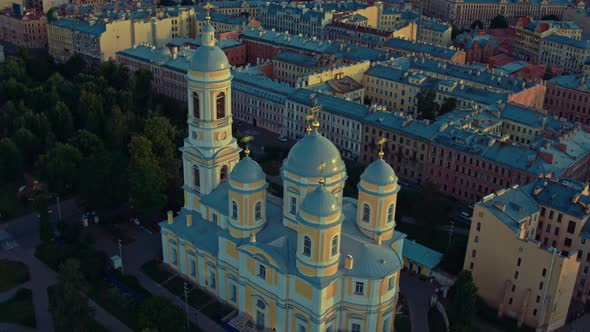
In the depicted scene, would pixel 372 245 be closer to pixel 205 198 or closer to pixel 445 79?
pixel 205 198

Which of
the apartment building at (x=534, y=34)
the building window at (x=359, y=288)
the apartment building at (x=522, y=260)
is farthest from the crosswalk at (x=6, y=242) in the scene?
the apartment building at (x=534, y=34)

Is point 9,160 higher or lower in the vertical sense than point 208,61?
lower

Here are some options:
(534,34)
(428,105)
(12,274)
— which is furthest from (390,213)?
(534,34)

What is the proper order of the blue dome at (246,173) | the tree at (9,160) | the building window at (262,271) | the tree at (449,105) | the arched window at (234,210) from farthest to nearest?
the tree at (449,105), the tree at (9,160), the arched window at (234,210), the blue dome at (246,173), the building window at (262,271)

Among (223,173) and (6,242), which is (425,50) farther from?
(6,242)

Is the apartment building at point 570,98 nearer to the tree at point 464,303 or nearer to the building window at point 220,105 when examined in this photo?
the tree at point 464,303

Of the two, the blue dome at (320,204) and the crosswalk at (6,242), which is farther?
the crosswalk at (6,242)
